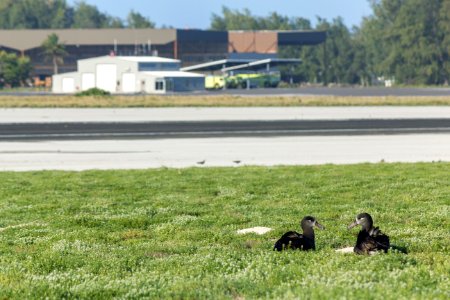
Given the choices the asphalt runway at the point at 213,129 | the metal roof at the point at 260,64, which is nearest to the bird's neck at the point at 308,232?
the asphalt runway at the point at 213,129

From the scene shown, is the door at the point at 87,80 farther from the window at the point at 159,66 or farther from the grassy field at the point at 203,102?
the grassy field at the point at 203,102

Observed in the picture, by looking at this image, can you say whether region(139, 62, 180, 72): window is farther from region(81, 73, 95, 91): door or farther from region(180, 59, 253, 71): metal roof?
region(180, 59, 253, 71): metal roof

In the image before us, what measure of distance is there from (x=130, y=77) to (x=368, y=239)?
5635 inches

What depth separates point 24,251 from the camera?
1586 centimetres

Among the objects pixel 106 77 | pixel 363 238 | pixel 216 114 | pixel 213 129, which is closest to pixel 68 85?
pixel 106 77

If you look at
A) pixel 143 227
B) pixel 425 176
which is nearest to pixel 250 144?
pixel 425 176

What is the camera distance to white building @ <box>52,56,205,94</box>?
5758 inches

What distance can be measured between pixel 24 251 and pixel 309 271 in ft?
19.9

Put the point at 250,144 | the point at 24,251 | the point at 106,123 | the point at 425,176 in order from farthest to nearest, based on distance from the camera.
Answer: the point at 106,123 < the point at 250,144 < the point at 425,176 < the point at 24,251

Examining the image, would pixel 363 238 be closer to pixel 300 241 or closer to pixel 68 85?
pixel 300 241

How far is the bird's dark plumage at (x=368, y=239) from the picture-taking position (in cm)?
1362

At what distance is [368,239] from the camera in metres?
13.7

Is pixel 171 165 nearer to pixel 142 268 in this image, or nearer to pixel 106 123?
pixel 142 268

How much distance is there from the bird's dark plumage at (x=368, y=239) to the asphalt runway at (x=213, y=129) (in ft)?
119
